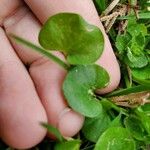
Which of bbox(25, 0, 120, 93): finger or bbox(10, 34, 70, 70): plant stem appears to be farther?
bbox(25, 0, 120, 93): finger

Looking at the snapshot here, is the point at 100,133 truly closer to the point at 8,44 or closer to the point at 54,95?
the point at 54,95

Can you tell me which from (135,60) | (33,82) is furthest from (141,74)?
(33,82)

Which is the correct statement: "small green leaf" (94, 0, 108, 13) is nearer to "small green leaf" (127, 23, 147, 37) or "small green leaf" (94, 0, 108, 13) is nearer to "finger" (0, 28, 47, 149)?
"small green leaf" (127, 23, 147, 37)

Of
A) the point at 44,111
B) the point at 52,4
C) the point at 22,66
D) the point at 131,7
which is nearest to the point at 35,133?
the point at 44,111

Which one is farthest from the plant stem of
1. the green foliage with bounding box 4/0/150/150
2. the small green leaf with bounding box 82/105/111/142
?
the small green leaf with bounding box 82/105/111/142

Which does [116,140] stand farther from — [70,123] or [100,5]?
[100,5]

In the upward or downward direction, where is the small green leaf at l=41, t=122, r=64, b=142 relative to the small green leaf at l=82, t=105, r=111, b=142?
upward
